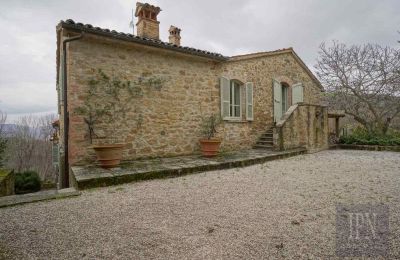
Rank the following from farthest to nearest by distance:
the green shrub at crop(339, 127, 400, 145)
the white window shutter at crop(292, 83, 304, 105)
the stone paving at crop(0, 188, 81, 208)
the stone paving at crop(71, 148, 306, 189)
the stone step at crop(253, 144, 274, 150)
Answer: the white window shutter at crop(292, 83, 304, 105) → the green shrub at crop(339, 127, 400, 145) → the stone step at crop(253, 144, 274, 150) → the stone paving at crop(71, 148, 306, 189) → the stone paving at crop(0, 188, 81, 208)

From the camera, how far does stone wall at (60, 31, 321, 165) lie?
605cm

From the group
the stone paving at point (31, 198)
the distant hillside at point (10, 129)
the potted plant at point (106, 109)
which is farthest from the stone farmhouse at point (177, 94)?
the distant hillside at point (10, 129)

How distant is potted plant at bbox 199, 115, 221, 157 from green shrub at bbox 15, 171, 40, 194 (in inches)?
299

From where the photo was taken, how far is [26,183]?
10.0 m

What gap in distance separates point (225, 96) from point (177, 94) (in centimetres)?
210

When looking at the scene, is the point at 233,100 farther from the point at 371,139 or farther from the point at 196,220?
the point at 371,139

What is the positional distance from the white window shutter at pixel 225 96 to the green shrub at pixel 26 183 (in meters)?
8.38

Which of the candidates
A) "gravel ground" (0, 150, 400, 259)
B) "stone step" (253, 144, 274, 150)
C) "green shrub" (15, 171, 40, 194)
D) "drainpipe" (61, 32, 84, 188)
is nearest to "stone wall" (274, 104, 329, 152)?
"stone step" (253, 144, 274, 150)

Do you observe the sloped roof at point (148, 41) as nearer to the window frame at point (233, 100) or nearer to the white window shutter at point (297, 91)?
the window frame at point (233, 100)

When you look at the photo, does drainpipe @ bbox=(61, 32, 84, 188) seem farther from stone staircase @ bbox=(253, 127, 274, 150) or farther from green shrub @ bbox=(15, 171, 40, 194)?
stone staircase @ bbox=(253, 127, 274, 150)

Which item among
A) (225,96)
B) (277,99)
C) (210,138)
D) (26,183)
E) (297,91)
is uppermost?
(297,91)

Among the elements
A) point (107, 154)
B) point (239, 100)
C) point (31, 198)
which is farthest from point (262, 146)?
point (31, 198)

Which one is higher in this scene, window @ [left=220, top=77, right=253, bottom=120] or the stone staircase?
window @ [left=220, top=77, right=253, bottom=120]

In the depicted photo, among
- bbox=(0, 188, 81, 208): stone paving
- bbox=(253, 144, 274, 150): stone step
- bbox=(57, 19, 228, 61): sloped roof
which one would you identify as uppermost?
bbox=(57, 19, 228, 61): sloped roof
